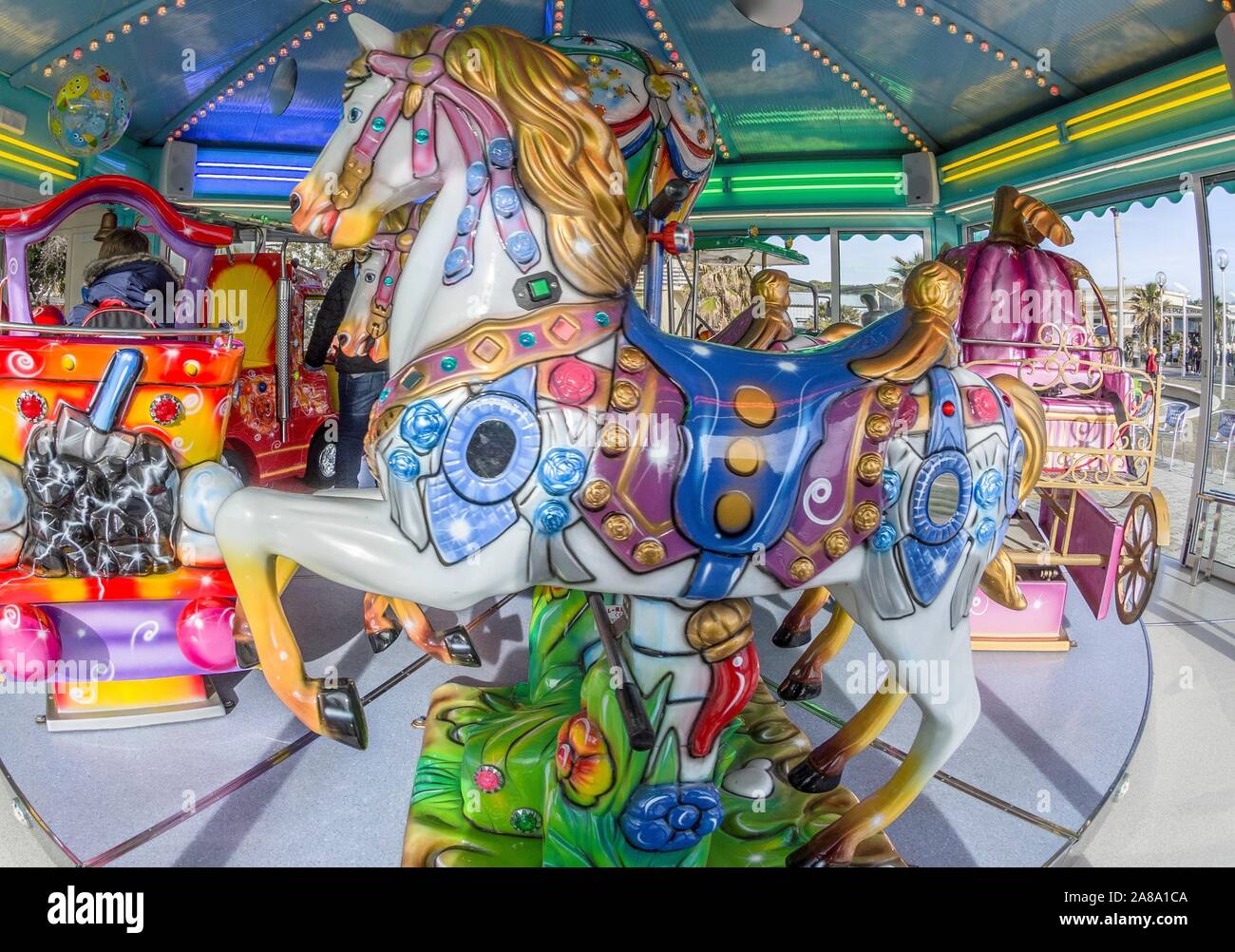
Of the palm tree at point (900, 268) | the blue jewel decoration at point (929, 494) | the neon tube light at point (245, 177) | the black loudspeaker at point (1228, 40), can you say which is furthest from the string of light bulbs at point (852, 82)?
the blue jewel decoration at point (929, 494)

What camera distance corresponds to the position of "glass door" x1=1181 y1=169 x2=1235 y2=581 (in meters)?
4.73

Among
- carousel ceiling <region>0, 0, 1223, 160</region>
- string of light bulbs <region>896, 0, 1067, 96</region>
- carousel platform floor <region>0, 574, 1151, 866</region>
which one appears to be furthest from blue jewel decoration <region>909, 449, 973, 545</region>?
string of light bulbs <region>896, 0, 1067, 96</region>

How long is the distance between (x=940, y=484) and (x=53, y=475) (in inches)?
93.4

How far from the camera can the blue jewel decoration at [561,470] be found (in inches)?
57.0

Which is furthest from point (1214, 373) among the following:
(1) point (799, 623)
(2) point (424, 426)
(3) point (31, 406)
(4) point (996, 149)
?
(3) point (31, 406)

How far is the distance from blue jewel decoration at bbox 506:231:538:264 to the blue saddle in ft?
0.69

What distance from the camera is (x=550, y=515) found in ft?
4.77

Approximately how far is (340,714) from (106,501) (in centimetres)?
146

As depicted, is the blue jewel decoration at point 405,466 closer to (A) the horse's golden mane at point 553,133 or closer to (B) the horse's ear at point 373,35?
(A) the horse's golden mane at point 553,133

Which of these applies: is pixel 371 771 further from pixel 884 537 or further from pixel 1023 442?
pixel 1023 442

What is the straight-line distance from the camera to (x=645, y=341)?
1.55 m

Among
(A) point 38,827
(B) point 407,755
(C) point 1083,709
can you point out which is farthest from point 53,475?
(C) point 1083,709

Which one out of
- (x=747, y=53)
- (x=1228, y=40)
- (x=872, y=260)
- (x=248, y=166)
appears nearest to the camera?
(x=1228, y=40)

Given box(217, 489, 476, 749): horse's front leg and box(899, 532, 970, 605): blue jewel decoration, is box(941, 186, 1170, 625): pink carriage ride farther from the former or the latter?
box(217, 489, 476, 749): horse's front leg
